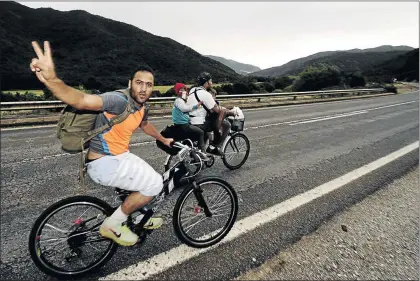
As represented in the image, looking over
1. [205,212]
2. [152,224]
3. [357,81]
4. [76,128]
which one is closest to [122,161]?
[76,128]

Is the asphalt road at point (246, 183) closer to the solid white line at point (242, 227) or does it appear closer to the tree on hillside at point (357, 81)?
the solid white line at point (242, 227)

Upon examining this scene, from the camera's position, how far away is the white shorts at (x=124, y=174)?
7.64ft

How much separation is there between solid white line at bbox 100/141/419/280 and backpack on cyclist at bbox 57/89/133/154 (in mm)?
1293

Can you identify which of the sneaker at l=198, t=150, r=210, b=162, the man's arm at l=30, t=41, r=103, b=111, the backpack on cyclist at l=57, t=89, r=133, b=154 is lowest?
the sneaker at l=198, t=150, r=210, b=162

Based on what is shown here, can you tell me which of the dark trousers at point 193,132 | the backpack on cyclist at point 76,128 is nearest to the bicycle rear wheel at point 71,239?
the backpack on cyclist at point 76,128

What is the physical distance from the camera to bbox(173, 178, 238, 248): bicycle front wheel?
279cm

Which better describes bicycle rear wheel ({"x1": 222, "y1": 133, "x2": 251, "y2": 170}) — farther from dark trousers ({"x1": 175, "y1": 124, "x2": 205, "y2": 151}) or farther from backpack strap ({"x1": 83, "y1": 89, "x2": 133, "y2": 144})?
backpack strap ({"x1": 83, "y1": 89, "x2": 133, "y2": 144})

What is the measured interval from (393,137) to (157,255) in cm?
895

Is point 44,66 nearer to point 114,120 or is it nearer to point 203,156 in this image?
point 114,120

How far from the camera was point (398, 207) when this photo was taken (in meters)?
3.86

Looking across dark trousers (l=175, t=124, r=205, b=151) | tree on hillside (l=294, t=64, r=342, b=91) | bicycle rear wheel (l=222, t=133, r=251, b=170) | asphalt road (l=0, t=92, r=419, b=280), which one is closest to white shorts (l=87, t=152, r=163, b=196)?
asphalt road (l=0, t=92, r=419, b=280)

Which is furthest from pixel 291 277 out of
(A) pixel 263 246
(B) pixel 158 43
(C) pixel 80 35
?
(C) pixel 80 35

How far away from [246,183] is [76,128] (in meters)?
3.24

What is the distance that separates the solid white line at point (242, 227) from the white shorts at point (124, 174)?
2.39 ft
